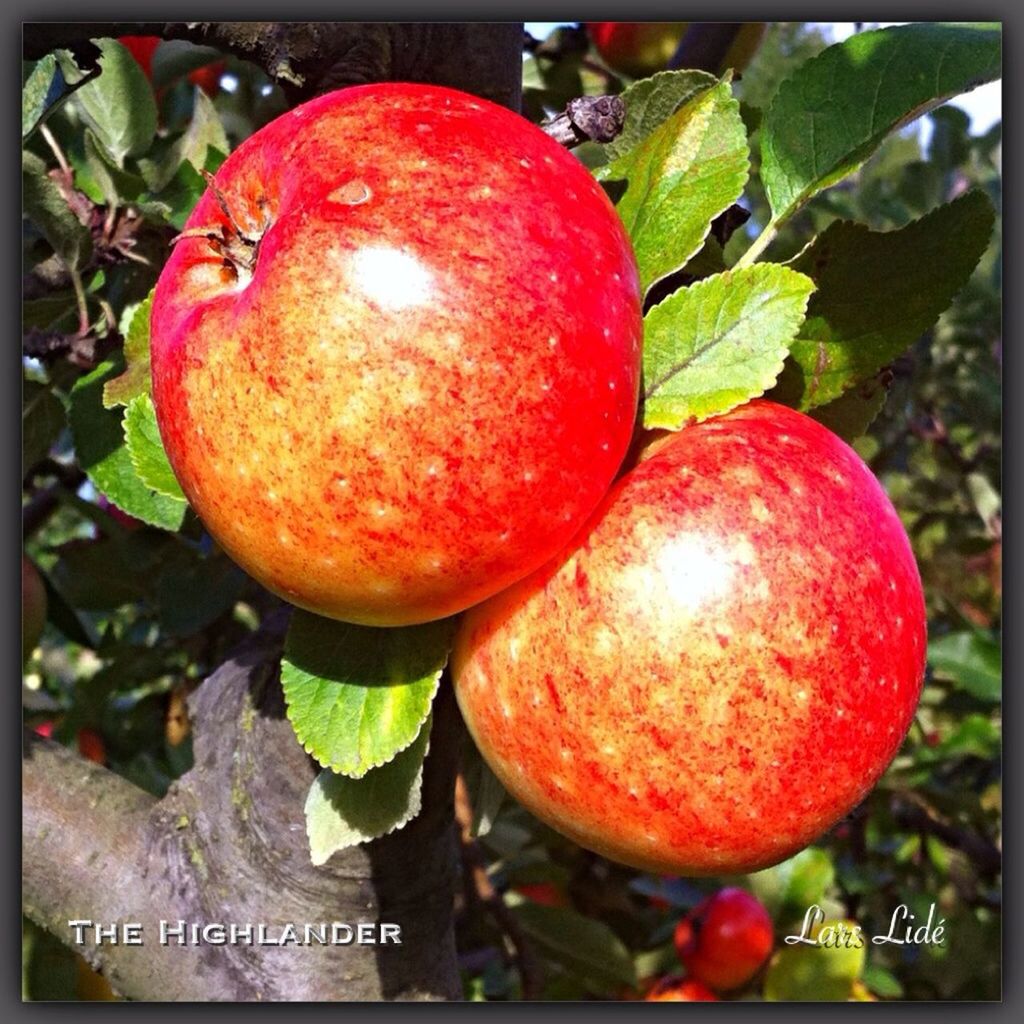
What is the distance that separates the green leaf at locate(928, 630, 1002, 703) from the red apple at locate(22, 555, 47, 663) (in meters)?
0.94

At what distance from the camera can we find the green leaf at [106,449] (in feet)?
2.48

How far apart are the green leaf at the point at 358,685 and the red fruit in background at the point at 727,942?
0.75m

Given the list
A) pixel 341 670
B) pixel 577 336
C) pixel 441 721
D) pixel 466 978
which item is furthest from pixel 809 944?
pixel 577 336

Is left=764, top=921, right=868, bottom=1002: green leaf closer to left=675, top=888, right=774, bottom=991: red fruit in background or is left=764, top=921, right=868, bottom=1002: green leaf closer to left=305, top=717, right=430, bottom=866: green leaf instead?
left=675, top=888, right=774, bottom=991: red fruit in background

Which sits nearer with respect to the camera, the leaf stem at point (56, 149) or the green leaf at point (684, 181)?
the green leaf at point (684, 181)

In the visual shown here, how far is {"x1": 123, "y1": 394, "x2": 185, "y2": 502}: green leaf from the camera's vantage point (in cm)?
62

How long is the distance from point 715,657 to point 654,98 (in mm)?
321

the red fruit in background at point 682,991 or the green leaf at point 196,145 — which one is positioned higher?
the green leaf at point 196,145

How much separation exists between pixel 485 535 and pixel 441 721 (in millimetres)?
254

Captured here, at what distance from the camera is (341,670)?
1.95 ft

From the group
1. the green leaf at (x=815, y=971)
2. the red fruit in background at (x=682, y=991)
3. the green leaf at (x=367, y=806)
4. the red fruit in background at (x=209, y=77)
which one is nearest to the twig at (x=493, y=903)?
the red fruit in background at (x=682, y=991)

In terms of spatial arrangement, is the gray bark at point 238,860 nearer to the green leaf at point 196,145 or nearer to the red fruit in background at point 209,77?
the green leaf at point 196,145

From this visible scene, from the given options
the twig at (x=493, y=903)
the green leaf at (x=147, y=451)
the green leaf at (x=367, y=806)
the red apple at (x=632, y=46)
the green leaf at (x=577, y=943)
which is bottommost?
the green leaf at (x=577, y=943)

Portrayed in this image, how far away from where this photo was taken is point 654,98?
2.13 feet
